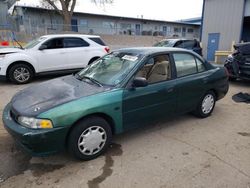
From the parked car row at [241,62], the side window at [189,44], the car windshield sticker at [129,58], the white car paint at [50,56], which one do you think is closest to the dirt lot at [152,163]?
the car windshield sticker at [129,58]

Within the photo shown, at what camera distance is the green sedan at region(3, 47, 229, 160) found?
2.69m

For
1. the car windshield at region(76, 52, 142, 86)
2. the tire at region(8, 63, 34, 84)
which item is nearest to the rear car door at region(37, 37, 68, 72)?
the tire at region(8, 63, 34, 84)

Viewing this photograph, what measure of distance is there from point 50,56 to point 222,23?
1184 cm

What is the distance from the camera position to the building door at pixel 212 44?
1500 cm

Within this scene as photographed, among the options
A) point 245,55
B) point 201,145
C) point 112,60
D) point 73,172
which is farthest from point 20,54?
point 245,55

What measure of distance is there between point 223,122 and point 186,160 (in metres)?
1.77

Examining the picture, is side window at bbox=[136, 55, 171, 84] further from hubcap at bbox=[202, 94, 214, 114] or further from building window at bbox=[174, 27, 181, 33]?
building window at bbox=[174, 27, 181, 33]

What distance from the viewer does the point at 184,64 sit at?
4.09 meters

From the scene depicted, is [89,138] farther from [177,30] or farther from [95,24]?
[177,30]

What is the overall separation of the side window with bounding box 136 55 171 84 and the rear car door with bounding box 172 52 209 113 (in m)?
0.18

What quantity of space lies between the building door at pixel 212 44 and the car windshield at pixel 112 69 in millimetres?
12982

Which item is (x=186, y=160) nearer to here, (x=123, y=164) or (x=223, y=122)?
(x=123, y=164)

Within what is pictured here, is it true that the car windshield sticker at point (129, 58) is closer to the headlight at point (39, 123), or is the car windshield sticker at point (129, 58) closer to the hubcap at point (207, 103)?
the headlight at point (39, 123)

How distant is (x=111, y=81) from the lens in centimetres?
335
